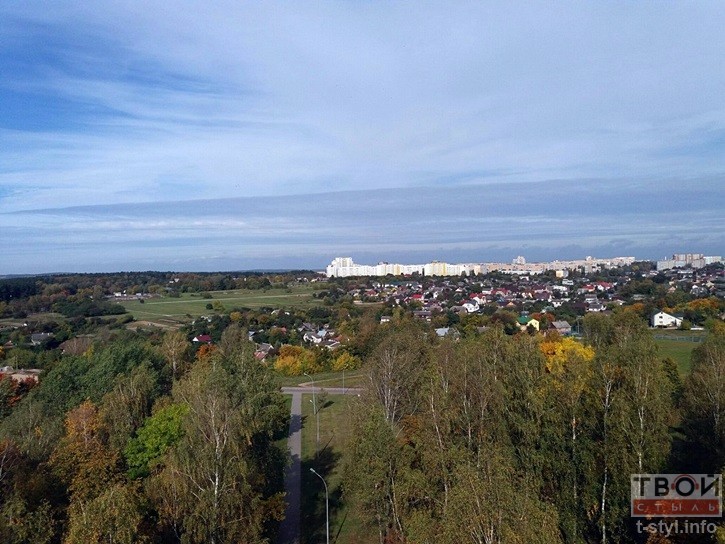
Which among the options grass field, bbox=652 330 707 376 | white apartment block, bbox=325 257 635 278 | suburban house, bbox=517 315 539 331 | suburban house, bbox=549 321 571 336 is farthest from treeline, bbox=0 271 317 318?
grass field, bbox=652 330 707 376

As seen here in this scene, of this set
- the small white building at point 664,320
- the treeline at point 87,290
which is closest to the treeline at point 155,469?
the small white building at point 664,320

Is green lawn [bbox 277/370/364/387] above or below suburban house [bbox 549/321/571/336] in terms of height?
below

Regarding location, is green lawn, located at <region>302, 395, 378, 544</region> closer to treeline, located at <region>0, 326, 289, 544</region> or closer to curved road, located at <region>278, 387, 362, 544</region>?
curved road, located at <region>278, 387, 362, 544</region>

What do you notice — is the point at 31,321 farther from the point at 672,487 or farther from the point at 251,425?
the point at 672,487

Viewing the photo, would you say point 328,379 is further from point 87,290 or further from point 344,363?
point 87,290

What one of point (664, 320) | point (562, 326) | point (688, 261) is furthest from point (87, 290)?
point (688, 261)

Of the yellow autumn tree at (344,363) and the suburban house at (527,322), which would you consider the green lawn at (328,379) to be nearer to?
the yellow autumn tree at (344,363)

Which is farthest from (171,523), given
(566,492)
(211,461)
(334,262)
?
(334,262)
